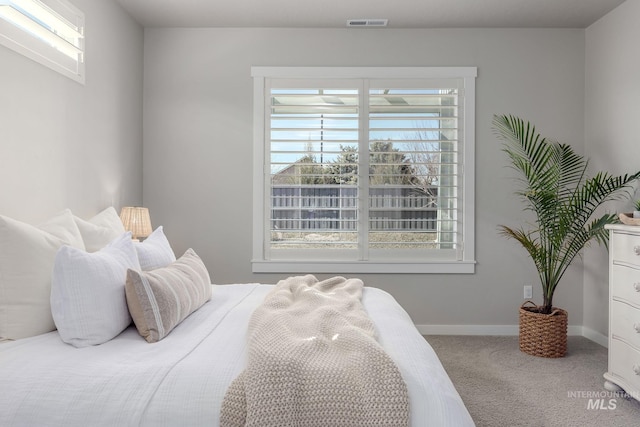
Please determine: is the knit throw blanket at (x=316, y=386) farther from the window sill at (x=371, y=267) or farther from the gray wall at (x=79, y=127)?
the window sill at (x=371, y=267)

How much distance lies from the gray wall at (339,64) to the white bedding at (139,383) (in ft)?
7.82

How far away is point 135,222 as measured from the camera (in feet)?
11.6

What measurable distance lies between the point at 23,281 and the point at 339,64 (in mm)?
3078

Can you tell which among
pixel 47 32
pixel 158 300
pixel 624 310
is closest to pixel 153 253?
pixel 158 300

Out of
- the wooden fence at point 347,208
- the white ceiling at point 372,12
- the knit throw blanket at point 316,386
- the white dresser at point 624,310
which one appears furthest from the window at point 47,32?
the white dresser at point 624,310

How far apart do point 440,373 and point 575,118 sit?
134 inches

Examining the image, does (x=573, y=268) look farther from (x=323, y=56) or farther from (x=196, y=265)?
(x=196, y=265)

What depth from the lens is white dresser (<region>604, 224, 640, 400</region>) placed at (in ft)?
8.98

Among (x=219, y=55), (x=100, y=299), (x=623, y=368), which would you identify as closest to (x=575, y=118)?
(x=623, y=368)

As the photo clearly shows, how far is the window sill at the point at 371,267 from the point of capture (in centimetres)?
414

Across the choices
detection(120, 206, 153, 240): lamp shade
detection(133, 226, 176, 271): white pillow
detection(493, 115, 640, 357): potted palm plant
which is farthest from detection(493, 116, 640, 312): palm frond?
detection(120, 206, 153, 240): lamp shade

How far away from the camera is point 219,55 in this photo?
4.17 meters

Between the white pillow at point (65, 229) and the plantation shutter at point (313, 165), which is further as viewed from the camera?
the plantation shutter at point (313, 165)

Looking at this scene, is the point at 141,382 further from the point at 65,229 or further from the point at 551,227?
the point at 551,227
